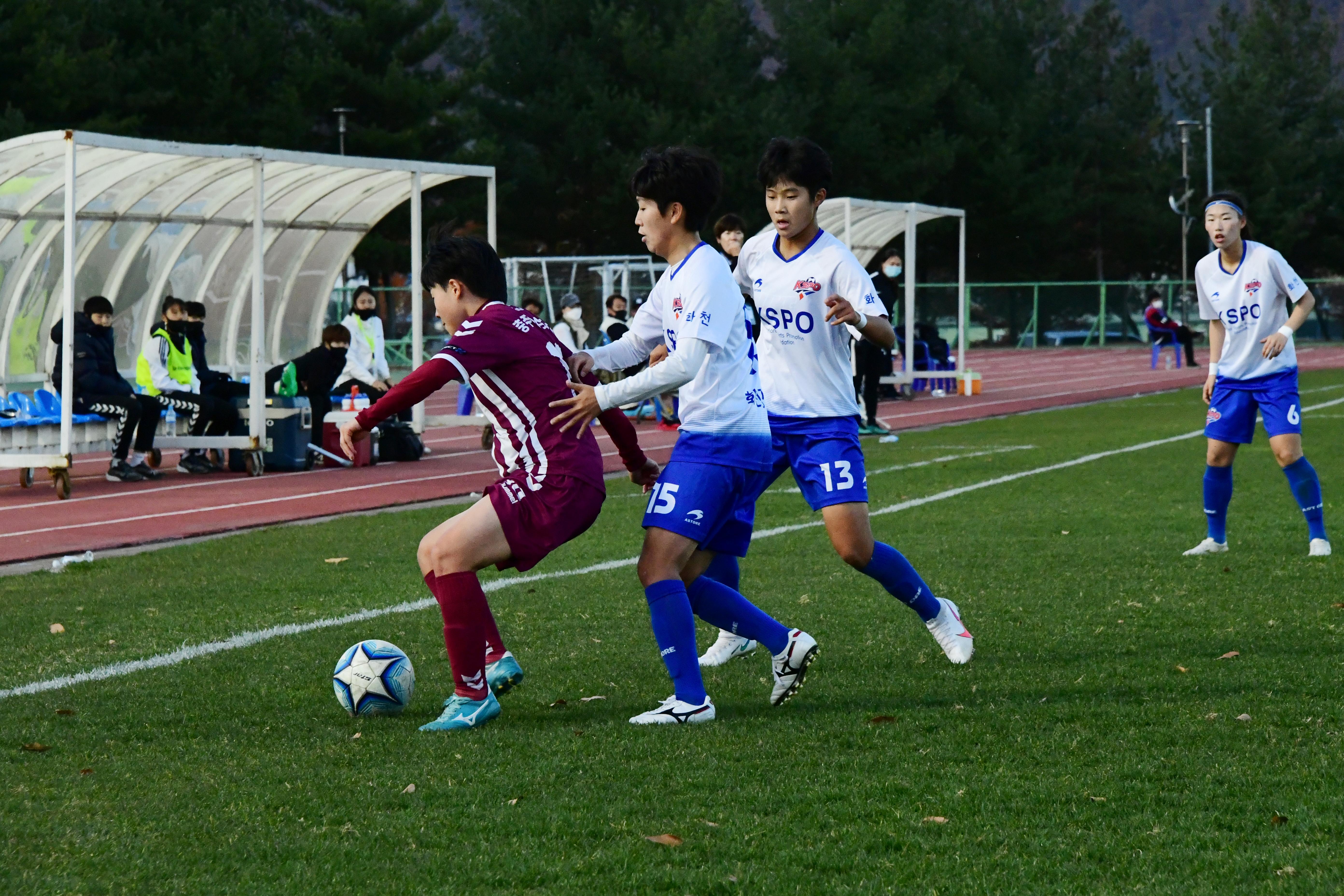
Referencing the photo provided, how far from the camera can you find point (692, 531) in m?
5.27

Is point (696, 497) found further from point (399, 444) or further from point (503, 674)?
point (399, 444)

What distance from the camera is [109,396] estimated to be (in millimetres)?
14820

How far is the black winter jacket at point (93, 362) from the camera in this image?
14.8 meters

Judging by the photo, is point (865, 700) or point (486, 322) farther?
point (865, 700)

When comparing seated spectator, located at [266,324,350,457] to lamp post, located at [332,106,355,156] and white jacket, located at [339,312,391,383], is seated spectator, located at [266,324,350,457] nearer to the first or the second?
white jacket, located at [339,312,391,383]

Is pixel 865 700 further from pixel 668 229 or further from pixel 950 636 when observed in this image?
pixel 668 229

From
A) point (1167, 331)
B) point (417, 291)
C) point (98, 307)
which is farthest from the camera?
point (1167, 331)

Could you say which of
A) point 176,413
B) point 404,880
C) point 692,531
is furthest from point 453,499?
point 404,880

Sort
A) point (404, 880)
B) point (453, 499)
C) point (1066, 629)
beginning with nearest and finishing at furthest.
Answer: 1. point (404, 880)
2. point (1066, 629)
3. point (453, 499)

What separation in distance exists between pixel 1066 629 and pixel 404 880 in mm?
3766

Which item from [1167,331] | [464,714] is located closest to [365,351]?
[464,714]

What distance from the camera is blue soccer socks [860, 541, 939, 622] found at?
244 inches

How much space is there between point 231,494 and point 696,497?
9183 mm

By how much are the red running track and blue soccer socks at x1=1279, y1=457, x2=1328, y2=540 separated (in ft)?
18.2
